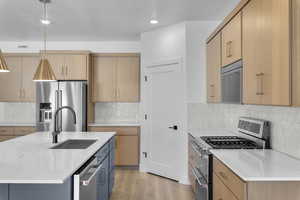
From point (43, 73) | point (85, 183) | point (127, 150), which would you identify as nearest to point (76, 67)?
point (127, 150)

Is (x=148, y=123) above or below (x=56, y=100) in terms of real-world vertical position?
below

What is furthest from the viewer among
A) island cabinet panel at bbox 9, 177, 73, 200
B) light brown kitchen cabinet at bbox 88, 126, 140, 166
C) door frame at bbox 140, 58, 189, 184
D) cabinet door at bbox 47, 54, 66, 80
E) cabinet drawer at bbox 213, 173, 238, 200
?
cabinet door at bbox 47, 54, 66, 80

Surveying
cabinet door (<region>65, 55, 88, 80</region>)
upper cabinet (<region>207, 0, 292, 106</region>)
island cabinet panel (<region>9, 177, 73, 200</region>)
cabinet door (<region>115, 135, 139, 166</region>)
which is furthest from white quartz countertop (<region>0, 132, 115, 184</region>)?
cabinet door (<region>65, 55, 88, 80</region>)

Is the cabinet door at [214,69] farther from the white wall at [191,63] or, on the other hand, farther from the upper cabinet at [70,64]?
the upper cabinet at [70,64]

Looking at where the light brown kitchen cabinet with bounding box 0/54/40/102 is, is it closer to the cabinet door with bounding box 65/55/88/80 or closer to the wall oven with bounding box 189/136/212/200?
the cabinet door with bounding box 65/55/88/80

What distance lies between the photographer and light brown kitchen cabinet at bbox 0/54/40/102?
202 inches

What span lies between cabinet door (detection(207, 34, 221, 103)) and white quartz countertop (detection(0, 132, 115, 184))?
1.66 m

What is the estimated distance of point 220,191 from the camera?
2.11 meters

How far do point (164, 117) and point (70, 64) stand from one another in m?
2.20

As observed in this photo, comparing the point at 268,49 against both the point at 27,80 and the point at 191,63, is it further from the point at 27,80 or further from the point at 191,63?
the point at 27,80

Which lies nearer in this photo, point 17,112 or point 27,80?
point 27,80

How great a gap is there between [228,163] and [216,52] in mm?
1815

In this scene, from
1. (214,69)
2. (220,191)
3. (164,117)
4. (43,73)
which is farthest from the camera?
(164,117)

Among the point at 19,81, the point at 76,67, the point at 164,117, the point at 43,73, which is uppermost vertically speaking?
the point at 76,67
